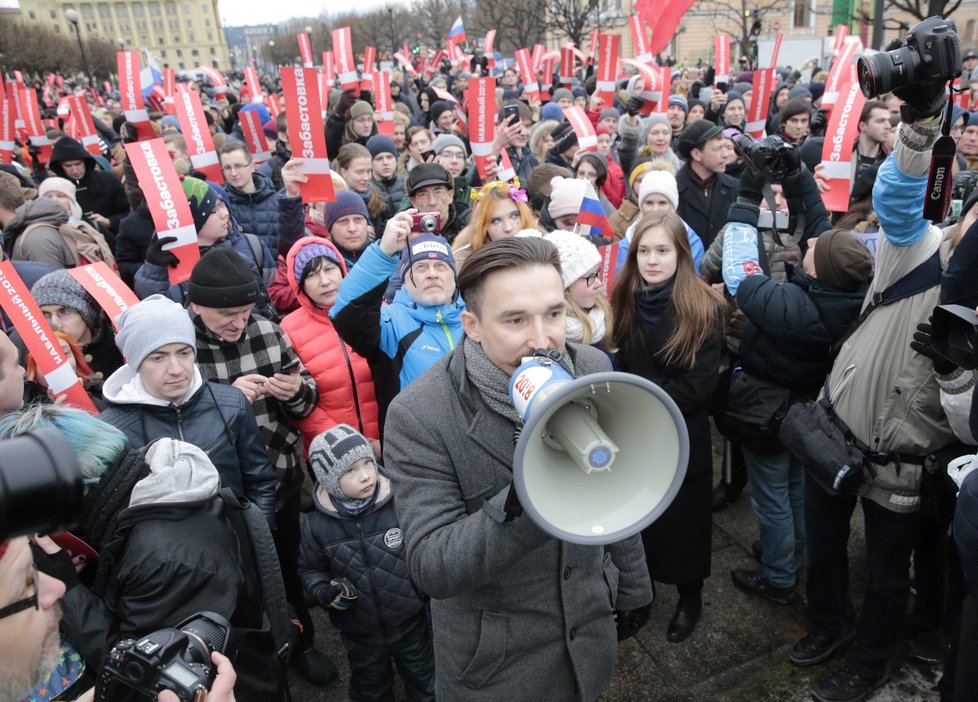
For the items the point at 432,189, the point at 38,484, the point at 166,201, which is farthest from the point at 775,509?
the point at 166,201

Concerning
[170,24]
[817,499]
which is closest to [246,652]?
[817,499]

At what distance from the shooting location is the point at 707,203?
5.21 m

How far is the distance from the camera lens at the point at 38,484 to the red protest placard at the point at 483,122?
4.89m

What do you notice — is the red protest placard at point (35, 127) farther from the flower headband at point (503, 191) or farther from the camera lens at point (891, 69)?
the camera lens at point (891, 69)

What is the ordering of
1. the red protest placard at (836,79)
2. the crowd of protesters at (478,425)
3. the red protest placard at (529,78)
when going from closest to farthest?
the crowd of protesters at (478,425), the red protest placard at (836,79), the red protest placard at (529,78)

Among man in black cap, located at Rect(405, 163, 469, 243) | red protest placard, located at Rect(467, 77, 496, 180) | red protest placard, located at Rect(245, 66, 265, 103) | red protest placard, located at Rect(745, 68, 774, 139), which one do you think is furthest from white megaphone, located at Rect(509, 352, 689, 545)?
red protest placard, located at Rect(245, 66, 265, 103)

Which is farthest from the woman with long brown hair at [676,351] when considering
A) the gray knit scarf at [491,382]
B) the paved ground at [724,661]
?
the gray knit scarf at [491,382]

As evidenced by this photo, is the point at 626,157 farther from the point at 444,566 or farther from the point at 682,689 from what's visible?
the point at 444,566

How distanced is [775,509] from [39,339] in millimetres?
3442

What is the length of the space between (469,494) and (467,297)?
1.65 ft

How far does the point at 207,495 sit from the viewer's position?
79.1 inches

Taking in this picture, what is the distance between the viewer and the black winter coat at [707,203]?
17.0 ft

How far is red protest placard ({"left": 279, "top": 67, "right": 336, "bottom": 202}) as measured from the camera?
4.18 m

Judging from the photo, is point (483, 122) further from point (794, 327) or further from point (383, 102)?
point (383, 102)
